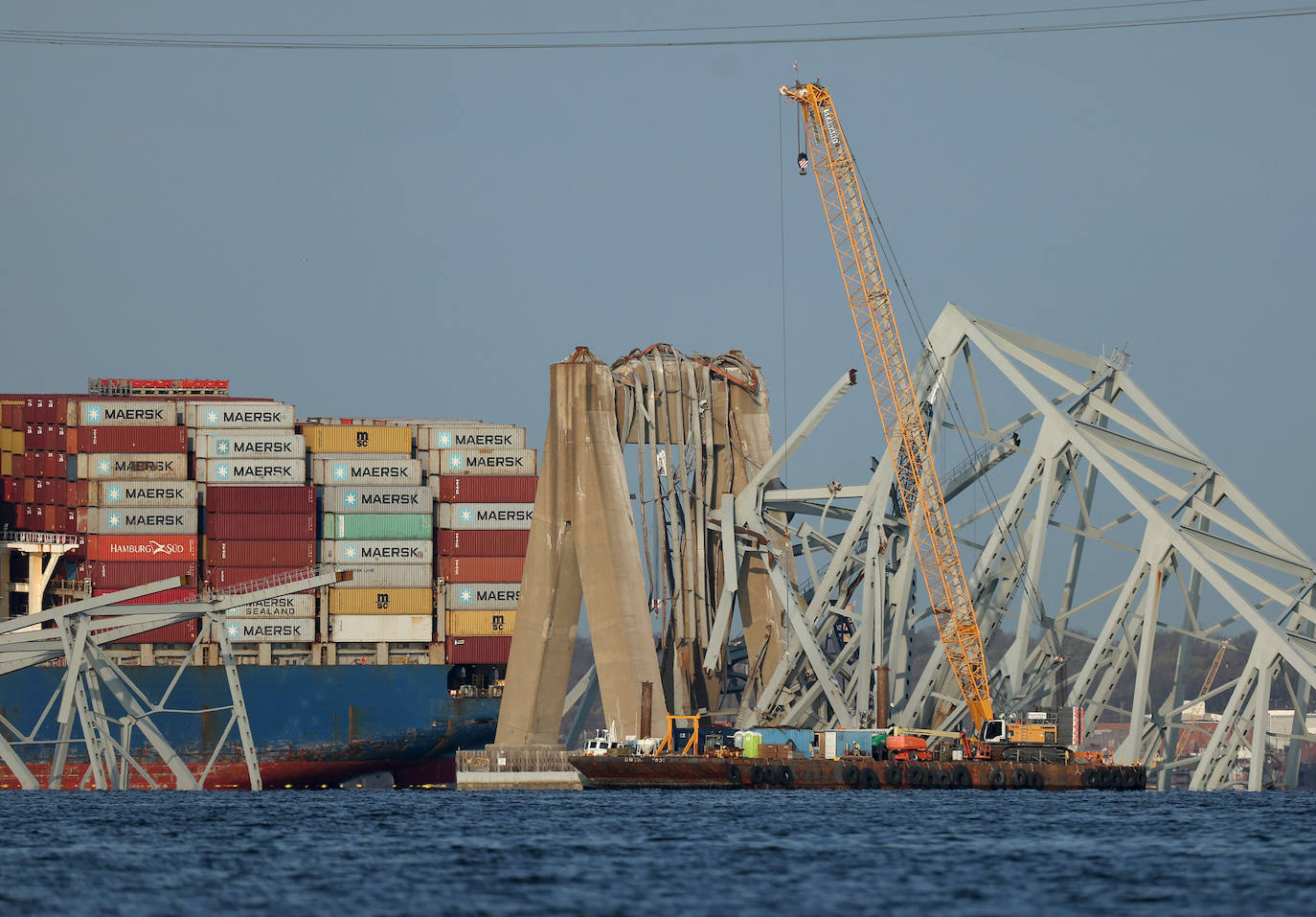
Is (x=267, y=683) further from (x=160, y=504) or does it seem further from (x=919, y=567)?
(x=919, y=567)

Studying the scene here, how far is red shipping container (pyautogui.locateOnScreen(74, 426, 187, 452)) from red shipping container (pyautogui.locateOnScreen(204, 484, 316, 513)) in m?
4.13

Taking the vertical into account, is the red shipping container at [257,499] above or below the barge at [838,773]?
above

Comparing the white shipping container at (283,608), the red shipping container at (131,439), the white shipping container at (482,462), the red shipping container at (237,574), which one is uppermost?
the red shipping container at (131,439)

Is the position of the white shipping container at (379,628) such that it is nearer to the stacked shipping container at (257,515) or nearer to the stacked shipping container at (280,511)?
the stacked shipping container at (280,511)

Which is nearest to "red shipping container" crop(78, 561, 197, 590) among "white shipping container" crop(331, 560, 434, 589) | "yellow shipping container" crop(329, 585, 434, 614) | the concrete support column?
"yellow shipping container" crop(329, 585, 434, 614)

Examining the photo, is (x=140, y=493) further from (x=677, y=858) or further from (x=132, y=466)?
(x=677, y=858)

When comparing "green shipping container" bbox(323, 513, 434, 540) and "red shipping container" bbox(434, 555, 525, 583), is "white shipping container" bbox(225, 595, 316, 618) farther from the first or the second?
"red shipping container" bbox(434, 555, 525, 583)

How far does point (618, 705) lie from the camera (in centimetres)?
9144

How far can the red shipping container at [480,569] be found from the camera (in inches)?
4316

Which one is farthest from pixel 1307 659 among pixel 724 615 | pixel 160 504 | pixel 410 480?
pixel 160 504

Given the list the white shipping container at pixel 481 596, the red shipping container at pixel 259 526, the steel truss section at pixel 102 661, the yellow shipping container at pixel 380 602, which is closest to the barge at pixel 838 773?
the steel truss section at pixel 102 661

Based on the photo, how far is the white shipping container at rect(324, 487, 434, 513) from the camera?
358 feet

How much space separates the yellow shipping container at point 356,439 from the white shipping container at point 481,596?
8.57 m

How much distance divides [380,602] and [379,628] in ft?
4.96
